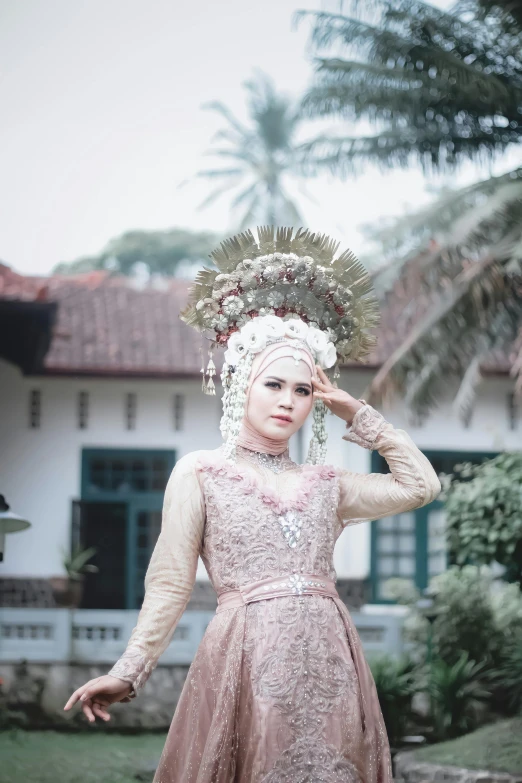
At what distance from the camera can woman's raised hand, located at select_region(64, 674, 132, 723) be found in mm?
2570

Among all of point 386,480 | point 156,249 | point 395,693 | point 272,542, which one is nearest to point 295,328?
point 386,480

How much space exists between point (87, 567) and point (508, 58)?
5.67 meters

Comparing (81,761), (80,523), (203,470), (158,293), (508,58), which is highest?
(508,58)

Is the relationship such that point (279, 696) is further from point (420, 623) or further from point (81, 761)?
point (420, 623)

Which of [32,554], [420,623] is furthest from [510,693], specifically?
[32,554]

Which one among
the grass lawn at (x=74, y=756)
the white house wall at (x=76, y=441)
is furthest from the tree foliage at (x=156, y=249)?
the grass lawn at (x=74, y=756)

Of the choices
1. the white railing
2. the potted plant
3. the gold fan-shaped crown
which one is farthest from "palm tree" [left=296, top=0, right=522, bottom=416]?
the gold fan-shaped crown

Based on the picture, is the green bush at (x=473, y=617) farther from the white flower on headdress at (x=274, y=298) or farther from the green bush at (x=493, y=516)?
the white flower on headdress at (x=274, y=298)

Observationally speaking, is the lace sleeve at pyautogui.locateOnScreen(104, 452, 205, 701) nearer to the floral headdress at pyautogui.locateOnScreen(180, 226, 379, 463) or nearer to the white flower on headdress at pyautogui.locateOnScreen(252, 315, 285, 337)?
the floral headdress at pyautogui.locateOnScreen(180, 226, 379, 463)

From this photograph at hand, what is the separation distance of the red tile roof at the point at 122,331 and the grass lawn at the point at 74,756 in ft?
11.3

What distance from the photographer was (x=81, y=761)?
6.89m

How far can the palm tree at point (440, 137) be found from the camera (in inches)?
314

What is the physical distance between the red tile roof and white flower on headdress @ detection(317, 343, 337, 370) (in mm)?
6336

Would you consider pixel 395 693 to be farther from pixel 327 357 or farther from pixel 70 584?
pixel 327 357
